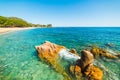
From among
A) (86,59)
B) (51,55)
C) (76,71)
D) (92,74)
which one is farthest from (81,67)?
(51,55)

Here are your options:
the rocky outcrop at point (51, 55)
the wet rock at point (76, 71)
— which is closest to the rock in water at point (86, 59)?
the wet rock at point (76, 71)

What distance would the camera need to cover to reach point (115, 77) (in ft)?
47.8

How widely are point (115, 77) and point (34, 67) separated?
32.3 feet

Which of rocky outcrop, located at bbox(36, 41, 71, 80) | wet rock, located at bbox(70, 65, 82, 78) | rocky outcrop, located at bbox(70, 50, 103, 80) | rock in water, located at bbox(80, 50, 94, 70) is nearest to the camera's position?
rocky outcrop, located at bbox(70, 50, 103, 80)

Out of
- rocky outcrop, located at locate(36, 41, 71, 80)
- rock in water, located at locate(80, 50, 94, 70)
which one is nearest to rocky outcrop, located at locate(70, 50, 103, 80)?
rock in water, located at locate(80, 50, 94, 70)

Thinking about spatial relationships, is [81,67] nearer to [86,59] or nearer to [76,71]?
[76,71]

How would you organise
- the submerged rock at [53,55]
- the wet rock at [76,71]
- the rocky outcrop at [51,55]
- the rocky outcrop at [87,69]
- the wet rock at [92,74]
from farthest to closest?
1. the submerged rock at [53,55]
2. the rocky outcrop at [51,55]
3. the wet rock at [76,71]
4. the rocky outcrop at [87,69]
5. the wet rock at [92,74]


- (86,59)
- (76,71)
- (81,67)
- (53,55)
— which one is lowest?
(76,71)

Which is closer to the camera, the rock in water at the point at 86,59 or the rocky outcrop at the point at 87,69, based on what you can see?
the rocky outcrop at the point at 87,69

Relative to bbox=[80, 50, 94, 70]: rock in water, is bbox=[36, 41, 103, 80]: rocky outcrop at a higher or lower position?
lower

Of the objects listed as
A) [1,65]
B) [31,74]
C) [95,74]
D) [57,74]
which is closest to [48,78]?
[57,74]

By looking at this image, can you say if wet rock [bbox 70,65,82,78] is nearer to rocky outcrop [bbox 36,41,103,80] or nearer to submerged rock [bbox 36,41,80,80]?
rocky outcrop [bbox 36,41,103,80]

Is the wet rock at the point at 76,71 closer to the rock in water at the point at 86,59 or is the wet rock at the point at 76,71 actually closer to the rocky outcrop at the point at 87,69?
the rocky outcrop at the point at 87,69

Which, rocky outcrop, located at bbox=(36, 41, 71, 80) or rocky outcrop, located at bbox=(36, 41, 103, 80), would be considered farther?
rocky outcrop, located at bbox=(36, 41, 71, 80)
